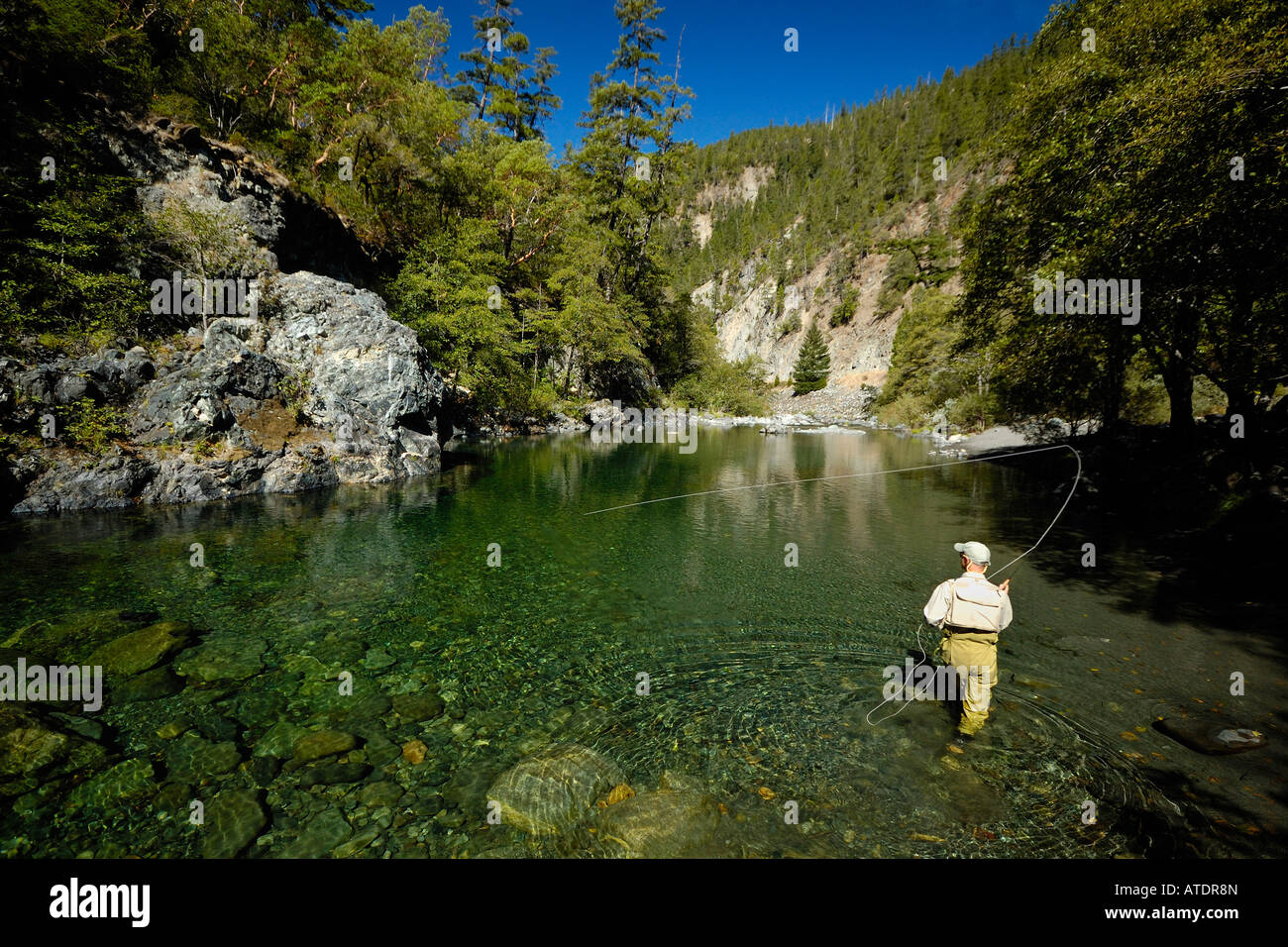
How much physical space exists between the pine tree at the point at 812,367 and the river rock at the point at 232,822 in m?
104

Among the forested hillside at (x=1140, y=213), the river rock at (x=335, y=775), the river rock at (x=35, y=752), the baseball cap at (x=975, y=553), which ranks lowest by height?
the river rock at (x=335, y=775)

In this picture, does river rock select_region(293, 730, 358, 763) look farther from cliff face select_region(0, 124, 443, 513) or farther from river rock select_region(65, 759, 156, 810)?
cliff face select_region(0, 124, 443, 513)

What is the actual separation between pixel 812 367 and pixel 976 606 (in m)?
102

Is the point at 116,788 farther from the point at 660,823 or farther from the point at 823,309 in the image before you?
the point at 823,309

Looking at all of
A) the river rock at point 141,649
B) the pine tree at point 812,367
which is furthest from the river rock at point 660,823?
the pine tree at point 812,367

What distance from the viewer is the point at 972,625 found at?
5.72m

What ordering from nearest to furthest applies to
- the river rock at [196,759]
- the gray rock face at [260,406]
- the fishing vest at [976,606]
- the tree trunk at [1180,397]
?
the river rock at [196,759] < the fishing vest at [976,606] < the gray rock face at [260,406] < the tree trunk at [1180,397]

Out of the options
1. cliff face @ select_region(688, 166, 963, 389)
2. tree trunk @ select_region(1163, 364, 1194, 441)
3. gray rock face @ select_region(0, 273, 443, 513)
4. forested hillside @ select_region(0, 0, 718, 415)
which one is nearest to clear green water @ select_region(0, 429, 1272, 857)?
gray rock face @ select_region(0, 273, 443, 513)

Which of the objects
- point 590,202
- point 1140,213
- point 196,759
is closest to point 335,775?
point 196,759

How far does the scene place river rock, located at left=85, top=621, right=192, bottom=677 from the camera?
23.5ft

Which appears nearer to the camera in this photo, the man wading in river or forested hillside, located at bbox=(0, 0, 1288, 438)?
the man wading in river

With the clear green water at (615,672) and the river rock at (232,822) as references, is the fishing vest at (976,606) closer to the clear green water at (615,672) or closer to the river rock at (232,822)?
the clear green water at (615,672)

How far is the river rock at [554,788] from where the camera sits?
4852mm

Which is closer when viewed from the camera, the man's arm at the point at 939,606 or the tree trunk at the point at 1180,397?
the man's arm at the point at 939,606
